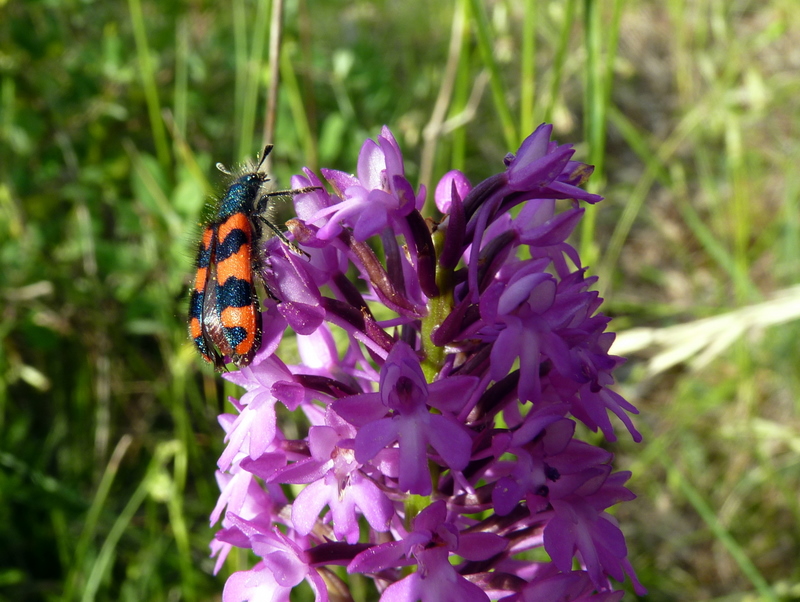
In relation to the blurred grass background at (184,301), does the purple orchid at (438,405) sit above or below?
below

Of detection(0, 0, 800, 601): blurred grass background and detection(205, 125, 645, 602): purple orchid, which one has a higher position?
detection(0, 0, 800, 601): blurred grass background

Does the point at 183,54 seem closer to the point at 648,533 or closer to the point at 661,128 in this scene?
the point at 648,533

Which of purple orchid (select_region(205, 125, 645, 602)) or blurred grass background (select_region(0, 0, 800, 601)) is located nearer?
purple orchid (select_region(205, 125, 645, 602))

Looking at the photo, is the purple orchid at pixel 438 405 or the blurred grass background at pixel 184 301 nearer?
the purple orchid at pixel 438 405

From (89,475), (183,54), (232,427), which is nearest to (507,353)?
→ (232,427)

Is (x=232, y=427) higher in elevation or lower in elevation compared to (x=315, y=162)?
lower
